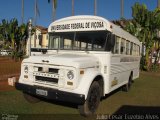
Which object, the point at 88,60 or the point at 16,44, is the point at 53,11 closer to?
the point at 16,44

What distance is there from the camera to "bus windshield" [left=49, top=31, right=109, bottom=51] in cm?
714

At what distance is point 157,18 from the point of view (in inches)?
835

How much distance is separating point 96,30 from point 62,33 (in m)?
1.25

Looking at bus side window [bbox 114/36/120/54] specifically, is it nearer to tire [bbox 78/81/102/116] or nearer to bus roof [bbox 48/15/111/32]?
bus roof [bbox 48/15/111/32]

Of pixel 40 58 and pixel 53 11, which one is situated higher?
pixel 53 11

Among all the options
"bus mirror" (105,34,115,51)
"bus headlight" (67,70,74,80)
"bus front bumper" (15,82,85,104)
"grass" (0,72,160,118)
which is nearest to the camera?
"bus front bumper" (15,82,85,104)

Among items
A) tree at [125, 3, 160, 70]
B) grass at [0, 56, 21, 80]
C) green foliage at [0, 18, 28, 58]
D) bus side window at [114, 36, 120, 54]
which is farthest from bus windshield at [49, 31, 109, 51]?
green foliage at [0, 18, 28, 58]

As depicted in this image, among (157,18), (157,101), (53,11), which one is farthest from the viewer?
(53,11)

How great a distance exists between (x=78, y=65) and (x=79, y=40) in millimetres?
1681

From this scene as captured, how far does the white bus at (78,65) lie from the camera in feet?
19.8

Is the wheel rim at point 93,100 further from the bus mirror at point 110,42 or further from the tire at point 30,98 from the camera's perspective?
the tire at point 30,98

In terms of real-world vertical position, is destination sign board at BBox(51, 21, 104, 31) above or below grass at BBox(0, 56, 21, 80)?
above

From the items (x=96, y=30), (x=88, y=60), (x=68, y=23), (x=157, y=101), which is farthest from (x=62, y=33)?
(x=157, y=101)

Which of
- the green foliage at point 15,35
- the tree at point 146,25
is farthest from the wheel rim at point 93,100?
the green foliage at point 15,35
